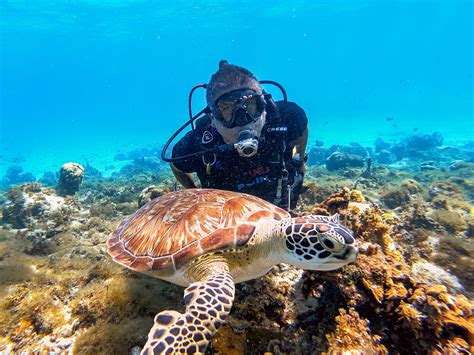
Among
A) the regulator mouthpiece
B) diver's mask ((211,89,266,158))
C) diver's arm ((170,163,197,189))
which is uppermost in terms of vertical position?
diver's mask ((211,89,266,158))

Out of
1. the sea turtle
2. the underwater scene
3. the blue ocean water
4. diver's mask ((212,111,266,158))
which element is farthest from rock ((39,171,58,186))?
the sea turtle

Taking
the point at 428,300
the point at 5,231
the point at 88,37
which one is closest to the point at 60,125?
the point at 88,37

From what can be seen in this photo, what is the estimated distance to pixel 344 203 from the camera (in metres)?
3.42

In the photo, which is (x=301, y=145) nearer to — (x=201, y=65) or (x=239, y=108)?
(x=239, y=108)

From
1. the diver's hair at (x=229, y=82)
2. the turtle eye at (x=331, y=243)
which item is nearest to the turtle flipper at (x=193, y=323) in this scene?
the turtle eye at (x=331, y=243)

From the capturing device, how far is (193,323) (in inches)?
67.9

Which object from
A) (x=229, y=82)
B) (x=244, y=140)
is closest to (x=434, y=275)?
(x=244, y=140)

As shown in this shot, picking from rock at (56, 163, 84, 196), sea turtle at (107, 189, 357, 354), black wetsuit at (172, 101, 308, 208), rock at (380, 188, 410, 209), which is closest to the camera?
sea turtle at (107, 189, 357, 354)

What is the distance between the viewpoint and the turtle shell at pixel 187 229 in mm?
2457

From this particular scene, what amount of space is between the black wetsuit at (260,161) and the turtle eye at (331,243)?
7.44 ft

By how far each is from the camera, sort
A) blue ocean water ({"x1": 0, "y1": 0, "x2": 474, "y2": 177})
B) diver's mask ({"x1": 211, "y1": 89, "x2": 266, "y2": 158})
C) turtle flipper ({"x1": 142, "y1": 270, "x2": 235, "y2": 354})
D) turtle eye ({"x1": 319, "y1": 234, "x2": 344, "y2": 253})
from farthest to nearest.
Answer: blue ocean water ({"x1": 0, "y1": 0, "x2": 474, "y2": 177}), diver's mask ({"x1": 211, "y1": 89, "x2": 266, "y2": 158}), turtle eye ({"x1": 319, "y1": 234, "x2": 344, "y2": 253}), turtle flipper ({"x1": 142, "y1": 270, "x2": 235, "y2": 354})

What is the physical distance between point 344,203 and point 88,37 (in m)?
68.1

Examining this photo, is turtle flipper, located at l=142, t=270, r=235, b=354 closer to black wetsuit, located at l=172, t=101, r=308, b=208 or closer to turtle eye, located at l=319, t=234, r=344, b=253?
A: turtle eye, located at l=319, t=234, r=344, b=253

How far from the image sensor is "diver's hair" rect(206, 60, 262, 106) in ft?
13.6
